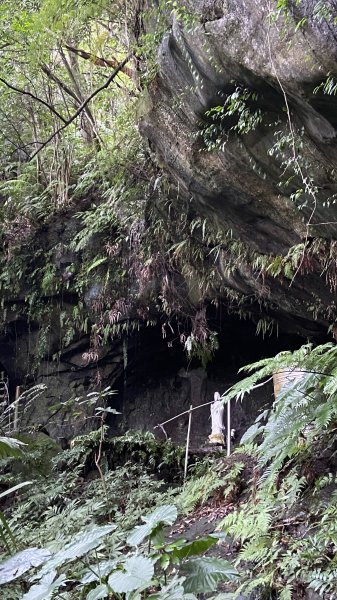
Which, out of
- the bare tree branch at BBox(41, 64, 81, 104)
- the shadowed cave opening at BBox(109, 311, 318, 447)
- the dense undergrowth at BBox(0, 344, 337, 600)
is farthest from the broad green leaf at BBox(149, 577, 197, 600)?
the bare tree branch at BBox(41, 64, 81, 104)

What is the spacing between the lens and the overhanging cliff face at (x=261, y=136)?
13.6 ft

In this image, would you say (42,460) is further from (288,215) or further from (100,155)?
(100,155)

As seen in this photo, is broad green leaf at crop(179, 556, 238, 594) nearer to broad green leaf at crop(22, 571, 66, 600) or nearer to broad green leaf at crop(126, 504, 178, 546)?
broad green leaf at crop(126, 504, 178, 546)

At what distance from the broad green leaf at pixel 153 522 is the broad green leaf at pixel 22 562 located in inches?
17.9

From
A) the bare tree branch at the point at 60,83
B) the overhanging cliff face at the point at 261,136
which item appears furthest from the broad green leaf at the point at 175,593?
the bare tree branch at the point at 60,83

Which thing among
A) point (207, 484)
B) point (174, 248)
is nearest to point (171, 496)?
point (207, 484)

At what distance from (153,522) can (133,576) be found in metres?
Result: 0.21

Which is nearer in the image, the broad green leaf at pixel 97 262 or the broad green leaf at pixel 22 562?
the broad green leaf at pixel 22 562

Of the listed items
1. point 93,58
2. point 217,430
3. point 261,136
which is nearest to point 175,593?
point 261,136

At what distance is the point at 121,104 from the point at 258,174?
14.2 ft

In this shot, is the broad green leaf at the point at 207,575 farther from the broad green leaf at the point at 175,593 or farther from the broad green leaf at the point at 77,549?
the broad green leaf at the point at 77,549

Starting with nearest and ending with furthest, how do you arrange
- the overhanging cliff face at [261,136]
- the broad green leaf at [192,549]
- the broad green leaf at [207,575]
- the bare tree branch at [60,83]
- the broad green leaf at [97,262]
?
the broad green leaf at [207,575]
the broad green leaf at [192,549]
the overhanging cliff face at [261,136]
the broad green leaf at [97,262]
the bare tree branch at [60,83]

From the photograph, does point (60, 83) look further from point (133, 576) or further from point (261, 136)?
point (133, 576)

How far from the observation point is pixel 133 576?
1.71 m
